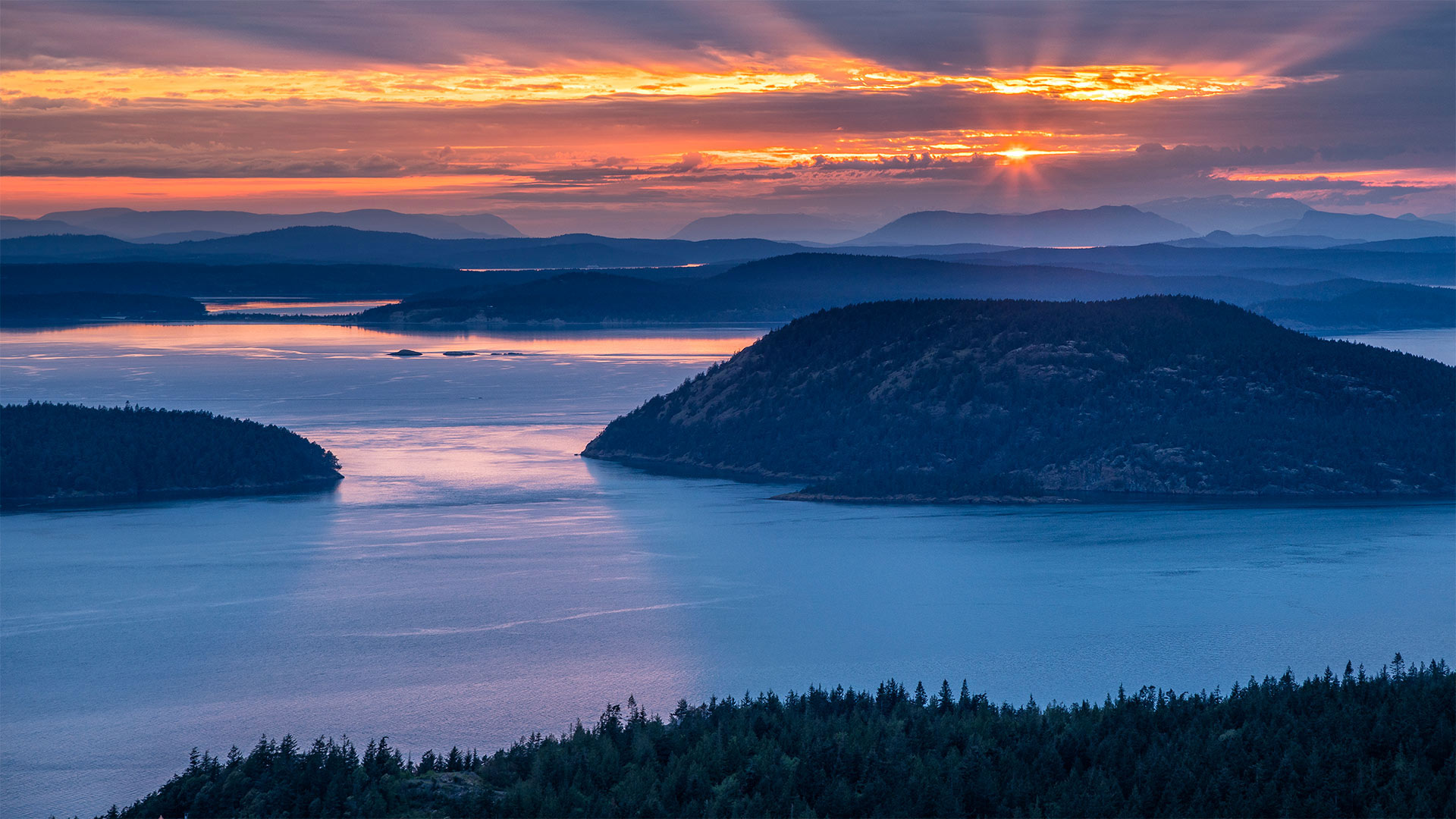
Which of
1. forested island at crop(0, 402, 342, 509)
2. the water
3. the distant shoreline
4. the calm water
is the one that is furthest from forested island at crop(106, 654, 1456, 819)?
the water

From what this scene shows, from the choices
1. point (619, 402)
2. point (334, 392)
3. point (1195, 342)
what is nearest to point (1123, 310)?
point (1195, 342)

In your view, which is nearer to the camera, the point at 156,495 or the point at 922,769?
the point at 922,769

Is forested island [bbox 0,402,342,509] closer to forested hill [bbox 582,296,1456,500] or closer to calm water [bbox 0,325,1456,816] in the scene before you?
calm water [bbox 0,325,1456,816]

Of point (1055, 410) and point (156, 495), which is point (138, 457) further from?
point (1055, 410)

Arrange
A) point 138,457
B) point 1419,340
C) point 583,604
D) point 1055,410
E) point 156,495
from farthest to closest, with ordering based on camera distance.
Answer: point 1419,340
point 1055,410
point 138,457
point 156,495
point 583,604

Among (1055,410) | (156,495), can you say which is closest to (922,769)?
(1055,410)

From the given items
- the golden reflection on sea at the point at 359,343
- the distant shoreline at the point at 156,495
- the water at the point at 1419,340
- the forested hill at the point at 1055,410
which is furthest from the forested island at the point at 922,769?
the golden reflection on sea at the point at 359,343

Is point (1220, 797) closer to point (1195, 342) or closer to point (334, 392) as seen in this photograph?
point (1195, 342)
